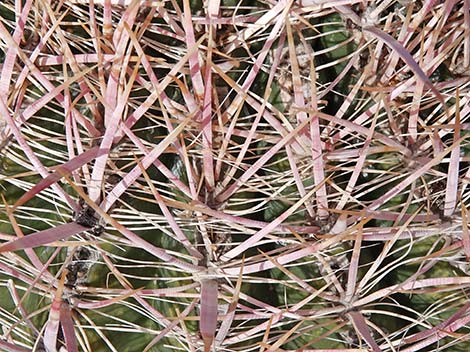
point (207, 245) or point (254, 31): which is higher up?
point (254, 31)

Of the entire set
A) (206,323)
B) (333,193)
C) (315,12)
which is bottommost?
(206,323)

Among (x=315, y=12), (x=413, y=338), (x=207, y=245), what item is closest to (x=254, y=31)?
(x=315, y=12)

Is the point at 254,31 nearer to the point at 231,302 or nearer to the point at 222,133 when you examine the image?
the point at 222,133

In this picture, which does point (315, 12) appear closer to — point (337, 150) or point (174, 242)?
point (337, 150)

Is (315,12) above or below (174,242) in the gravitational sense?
above

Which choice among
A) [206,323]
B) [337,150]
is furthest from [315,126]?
[206,323]

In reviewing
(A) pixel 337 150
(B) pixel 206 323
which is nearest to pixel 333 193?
(A) pixel 337 150

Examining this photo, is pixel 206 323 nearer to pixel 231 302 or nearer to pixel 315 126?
pixel 231 302

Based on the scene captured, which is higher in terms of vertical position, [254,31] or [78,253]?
[254,31]
